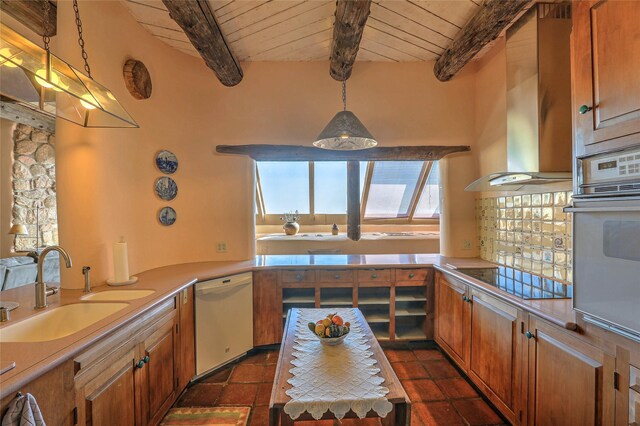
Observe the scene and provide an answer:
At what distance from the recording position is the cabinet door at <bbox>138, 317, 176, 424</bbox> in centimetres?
159

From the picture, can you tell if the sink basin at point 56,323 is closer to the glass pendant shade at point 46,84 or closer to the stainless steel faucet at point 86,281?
the stainless steel faucet at point 86,281

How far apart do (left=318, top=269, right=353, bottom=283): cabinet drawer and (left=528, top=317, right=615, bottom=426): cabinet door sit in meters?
1.48

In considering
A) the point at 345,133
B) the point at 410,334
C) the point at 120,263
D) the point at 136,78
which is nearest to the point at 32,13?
the point at 136,78

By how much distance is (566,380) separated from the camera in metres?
1.31

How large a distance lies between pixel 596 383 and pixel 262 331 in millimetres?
2327

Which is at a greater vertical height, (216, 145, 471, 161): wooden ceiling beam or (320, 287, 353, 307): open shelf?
(216, 145, 471, 161): wooden ceiling beam

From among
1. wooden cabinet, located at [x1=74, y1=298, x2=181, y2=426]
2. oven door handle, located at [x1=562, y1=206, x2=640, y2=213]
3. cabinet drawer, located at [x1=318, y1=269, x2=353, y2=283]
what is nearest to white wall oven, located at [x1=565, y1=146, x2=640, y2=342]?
oven door handle, located at [x1=562, y1=206, x2=640, y2=213]

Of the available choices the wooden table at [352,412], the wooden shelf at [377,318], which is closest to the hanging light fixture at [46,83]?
the wooden table at [352,412]

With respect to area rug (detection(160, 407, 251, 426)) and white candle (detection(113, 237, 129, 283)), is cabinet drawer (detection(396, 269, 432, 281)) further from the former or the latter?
white candle (detection(113, 237, 129, 283))

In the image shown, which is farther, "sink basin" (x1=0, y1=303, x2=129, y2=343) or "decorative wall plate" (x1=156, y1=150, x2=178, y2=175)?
"decorative wall plate" (x1=156, y1=150, x2=178, y2=175)

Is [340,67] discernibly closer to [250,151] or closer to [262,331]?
[250,151]

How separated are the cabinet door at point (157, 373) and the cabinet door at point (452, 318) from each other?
7.28 feet

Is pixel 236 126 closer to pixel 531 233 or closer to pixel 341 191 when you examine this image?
pixel 531 233

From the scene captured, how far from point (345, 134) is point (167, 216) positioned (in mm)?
1919
